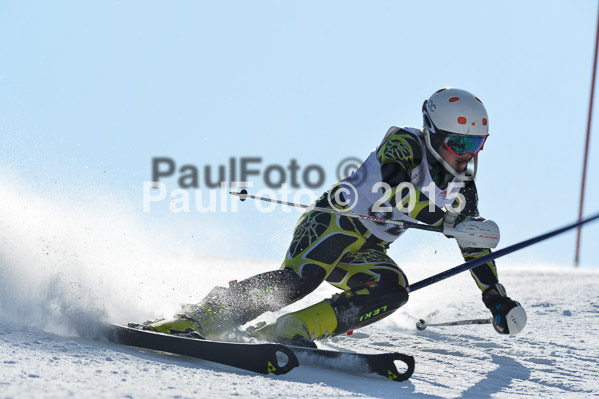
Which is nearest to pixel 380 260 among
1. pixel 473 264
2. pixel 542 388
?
pixel 473 264

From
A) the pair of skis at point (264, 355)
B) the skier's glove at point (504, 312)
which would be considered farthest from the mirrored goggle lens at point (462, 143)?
the pair of skis at point (264, 355)

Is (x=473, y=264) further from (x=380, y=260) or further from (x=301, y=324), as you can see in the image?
→ (x=301, y=324)

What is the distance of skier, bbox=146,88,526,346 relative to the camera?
3.58m

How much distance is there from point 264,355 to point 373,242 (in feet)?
4.47

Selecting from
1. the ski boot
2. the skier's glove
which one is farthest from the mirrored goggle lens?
the ski boot

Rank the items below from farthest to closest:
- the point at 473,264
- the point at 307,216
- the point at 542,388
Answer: the point at 307,216, the point at 473,264, the point at 542,388

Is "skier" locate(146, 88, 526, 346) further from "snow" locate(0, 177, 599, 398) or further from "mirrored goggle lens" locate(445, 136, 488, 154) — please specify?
"snow" locate(0, 177, 599, 398)

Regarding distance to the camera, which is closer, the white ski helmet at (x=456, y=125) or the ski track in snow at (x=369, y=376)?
the ski track in snow at (x=369, y=376)

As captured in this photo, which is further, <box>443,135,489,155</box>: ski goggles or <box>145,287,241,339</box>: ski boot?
<box>443,135,489,155</box>: ski goggles

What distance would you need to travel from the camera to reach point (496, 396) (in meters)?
2.98

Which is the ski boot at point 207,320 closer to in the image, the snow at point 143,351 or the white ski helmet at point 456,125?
the snow at point 143,351

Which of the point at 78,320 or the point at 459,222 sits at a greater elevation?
the point at 459,222

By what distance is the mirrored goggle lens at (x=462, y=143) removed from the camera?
3.98 meters

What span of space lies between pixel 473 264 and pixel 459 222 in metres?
0.31
